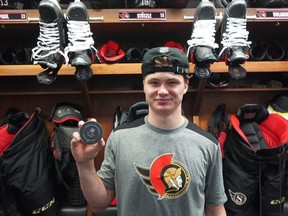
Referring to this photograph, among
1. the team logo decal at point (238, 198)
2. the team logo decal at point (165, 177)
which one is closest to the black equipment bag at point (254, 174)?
the team logo decal at point (238, 198)

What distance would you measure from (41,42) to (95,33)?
1.58 feet

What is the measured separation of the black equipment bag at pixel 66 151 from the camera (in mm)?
1087

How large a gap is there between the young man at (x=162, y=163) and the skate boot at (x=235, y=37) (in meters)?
0.28

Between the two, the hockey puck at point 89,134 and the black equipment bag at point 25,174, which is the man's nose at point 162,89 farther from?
the black equipment bag at point 25,174

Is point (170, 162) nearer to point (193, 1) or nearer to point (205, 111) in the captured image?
point (205, 111)

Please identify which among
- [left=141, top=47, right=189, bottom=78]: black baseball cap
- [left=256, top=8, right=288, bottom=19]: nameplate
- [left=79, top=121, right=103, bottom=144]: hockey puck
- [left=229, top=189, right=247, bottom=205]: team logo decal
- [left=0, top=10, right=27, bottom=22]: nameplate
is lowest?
[left=229, top=189, right=247, bottom=205]: team logo decal

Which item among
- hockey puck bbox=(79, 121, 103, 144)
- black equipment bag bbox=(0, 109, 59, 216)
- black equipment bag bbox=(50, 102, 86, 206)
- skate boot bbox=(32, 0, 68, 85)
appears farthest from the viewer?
black equipment bag bbox=(50, 102, 86, 206)

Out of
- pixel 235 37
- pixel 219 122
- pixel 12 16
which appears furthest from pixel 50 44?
pixel 219 122

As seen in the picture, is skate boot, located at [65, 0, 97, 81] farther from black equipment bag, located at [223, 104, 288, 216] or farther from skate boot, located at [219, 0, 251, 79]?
black equipment bag, located at [223, 104, 288, 216]

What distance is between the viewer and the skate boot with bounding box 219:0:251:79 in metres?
0.86

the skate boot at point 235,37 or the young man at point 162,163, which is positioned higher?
the skate boot at point 235,37

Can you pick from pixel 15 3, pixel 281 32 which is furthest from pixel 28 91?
pixel 281 32

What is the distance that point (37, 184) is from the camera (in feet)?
3.29

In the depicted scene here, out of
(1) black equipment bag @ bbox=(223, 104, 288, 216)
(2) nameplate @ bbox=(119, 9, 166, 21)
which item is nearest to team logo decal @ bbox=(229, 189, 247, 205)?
(1) black equipment bag @ bbox=(223, 104, 288, 216)
